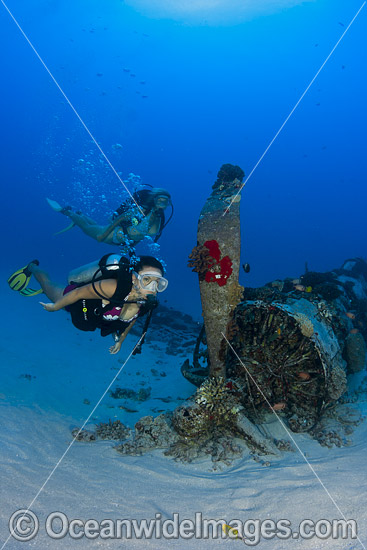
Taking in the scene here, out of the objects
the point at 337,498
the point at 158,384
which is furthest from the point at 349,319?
the point at 158,384

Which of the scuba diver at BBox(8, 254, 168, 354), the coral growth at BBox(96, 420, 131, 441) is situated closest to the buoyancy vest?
the scuba diver at BBox(8, 254, 168, 354)

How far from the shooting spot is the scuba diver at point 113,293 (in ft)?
16.9

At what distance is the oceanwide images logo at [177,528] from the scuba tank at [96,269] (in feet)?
10.8

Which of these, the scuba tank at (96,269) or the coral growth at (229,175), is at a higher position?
the coral growth at (229,175)

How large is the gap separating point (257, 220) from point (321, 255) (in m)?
41.9

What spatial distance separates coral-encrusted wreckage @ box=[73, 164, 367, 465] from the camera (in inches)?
195

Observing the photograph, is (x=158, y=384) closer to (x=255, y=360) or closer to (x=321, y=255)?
(x=255, y=360)

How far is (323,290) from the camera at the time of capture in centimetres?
788

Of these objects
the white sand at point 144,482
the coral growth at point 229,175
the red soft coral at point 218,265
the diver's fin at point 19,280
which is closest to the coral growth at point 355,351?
the white sand at point 144,482

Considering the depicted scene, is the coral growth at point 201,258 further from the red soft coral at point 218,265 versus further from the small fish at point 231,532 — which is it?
the small fish at point 231,532

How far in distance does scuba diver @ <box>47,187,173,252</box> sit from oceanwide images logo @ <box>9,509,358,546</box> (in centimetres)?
783

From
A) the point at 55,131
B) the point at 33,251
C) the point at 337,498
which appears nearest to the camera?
the point at 337,498

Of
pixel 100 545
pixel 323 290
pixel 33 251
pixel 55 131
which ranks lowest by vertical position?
pixel 33 251

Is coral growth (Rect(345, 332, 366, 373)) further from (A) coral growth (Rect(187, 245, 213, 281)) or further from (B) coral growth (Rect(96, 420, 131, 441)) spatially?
(B) coral growth (Rect(96, 420, 131, 441))
